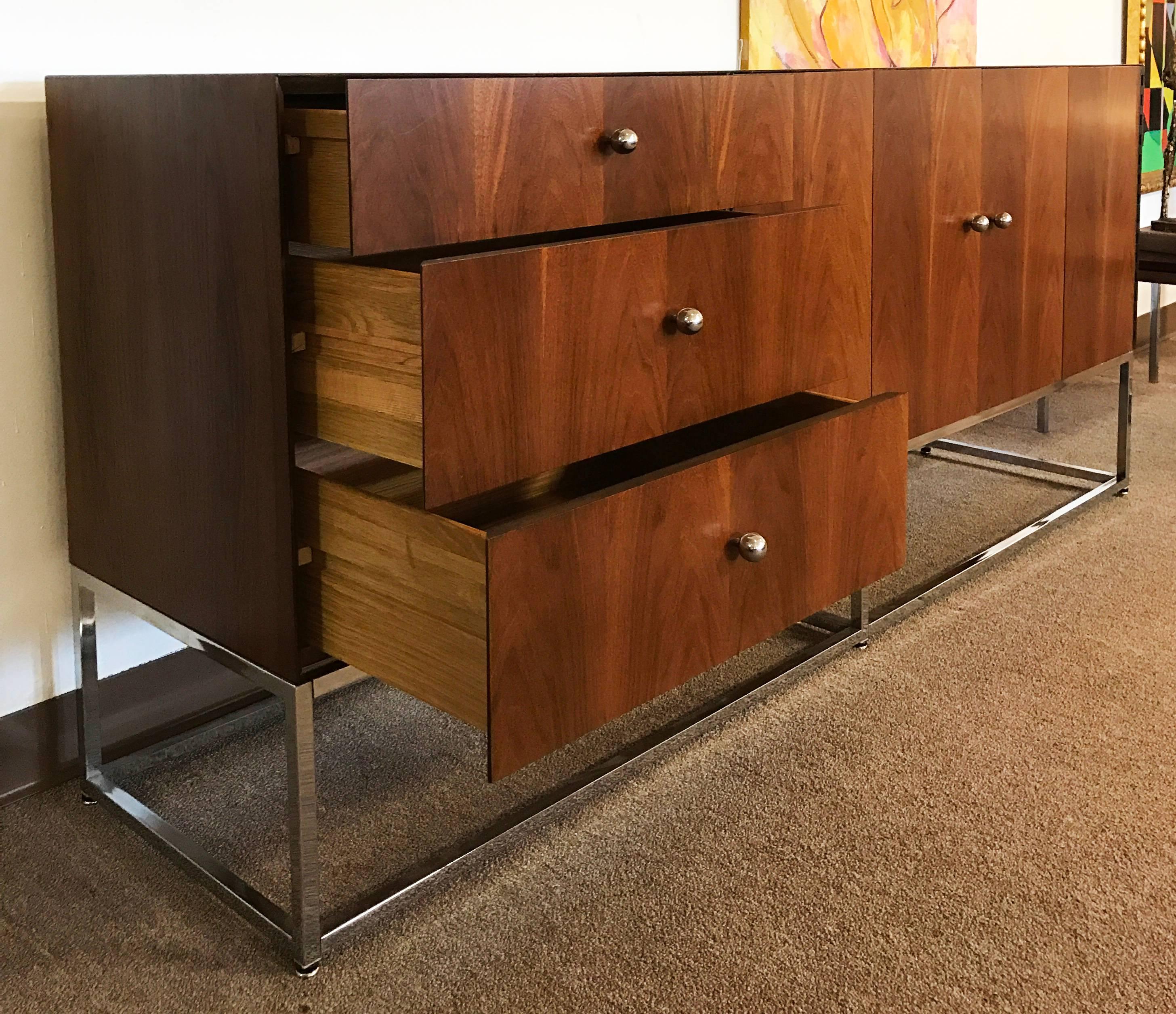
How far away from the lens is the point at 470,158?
3.52ft

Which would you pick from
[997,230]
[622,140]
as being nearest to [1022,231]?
[997,230]

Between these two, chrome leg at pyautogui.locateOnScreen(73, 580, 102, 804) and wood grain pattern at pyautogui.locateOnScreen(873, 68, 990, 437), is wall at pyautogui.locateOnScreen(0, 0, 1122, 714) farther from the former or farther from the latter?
wood grain pattern at pyautogui.locateOnScreen(873, 68, 990, 437)

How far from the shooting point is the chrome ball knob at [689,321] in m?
1.26

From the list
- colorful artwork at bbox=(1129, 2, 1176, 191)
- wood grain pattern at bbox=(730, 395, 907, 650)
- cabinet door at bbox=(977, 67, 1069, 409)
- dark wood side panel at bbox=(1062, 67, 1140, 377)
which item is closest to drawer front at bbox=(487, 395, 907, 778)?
wood grain pattern at bbox=(730, 395, 907, 650)

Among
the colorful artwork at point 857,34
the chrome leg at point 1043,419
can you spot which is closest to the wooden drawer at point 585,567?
the colorful artwork at point 857,34

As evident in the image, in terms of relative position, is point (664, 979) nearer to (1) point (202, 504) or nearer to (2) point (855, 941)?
(2) point (855, 941)

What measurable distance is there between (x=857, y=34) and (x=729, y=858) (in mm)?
1751

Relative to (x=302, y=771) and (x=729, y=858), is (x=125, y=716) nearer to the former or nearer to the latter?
(x=302, y=771)

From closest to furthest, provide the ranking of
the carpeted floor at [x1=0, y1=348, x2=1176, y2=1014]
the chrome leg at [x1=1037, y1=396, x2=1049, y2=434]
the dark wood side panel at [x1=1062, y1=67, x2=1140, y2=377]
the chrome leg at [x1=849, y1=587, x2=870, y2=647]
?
the carpeted floor at [x1=0, y1=348, x2=1176, y2=1014]
the chrome leg at [x1=849, y1=587, x2=870, y2=647]
the dark wood side panel at [x1=1062, y1=67, x2=1140, y2=377]
the chrome leg at [x1=1037, y1=396, x2=1049, y2=434]

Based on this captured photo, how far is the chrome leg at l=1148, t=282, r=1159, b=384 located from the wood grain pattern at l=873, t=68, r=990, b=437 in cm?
165

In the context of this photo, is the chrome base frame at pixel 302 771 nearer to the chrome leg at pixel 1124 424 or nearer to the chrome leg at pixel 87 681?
the chrome leg at pixel 87 681

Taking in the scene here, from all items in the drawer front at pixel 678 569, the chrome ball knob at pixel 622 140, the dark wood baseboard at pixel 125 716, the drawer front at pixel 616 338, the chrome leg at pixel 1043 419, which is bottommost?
the dark wood baseboard at pixel 125 716

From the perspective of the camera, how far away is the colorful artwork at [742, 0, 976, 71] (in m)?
2.27

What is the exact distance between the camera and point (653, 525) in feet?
3.94
